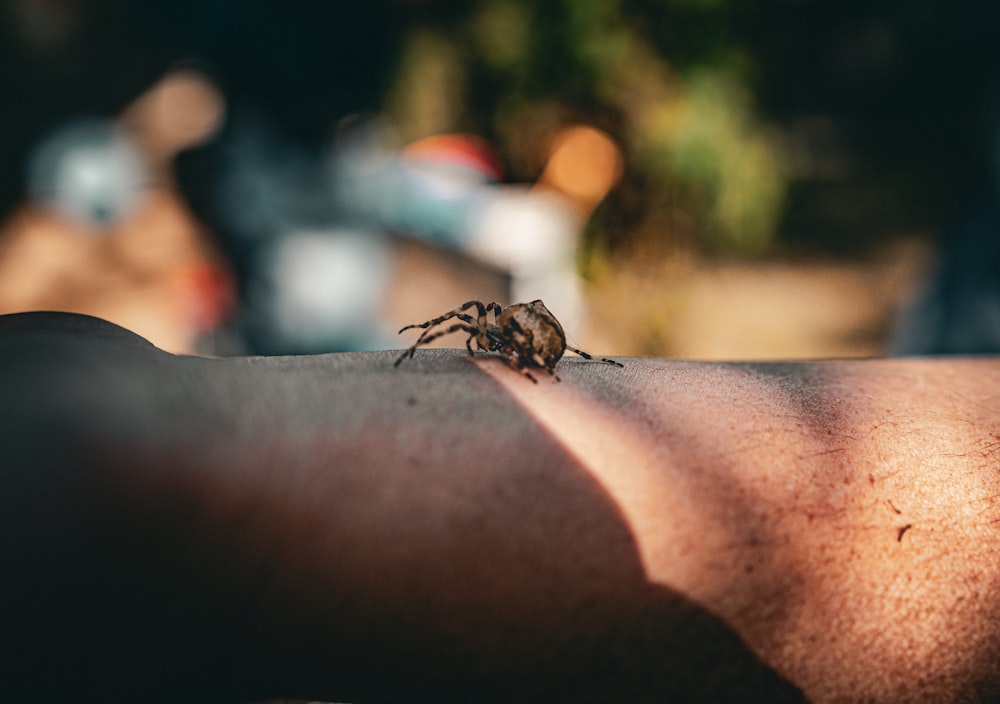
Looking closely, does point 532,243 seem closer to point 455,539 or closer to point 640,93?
point 640,93

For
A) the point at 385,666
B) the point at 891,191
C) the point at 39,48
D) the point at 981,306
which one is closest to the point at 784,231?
the point at 891,191

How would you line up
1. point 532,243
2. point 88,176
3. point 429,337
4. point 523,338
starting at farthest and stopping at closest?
point 88,176 → point 532,243 → point 429,337 → point 523,338

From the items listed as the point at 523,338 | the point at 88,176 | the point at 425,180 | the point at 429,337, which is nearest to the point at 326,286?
the point at 425,180

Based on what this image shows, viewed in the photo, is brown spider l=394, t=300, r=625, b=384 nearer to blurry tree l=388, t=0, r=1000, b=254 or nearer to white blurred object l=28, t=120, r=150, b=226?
blurry tree l=388, t=0, r=1000, b=254

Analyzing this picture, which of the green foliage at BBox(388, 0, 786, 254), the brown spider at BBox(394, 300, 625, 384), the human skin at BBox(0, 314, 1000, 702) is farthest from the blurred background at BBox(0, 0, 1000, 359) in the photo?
the brown spider at BBox(394, 300, 625, 384)

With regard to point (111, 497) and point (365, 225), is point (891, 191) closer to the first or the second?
point (365, 225)

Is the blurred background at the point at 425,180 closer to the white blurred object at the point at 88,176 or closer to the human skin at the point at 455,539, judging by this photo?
the white blurred object at the point at 88,176
